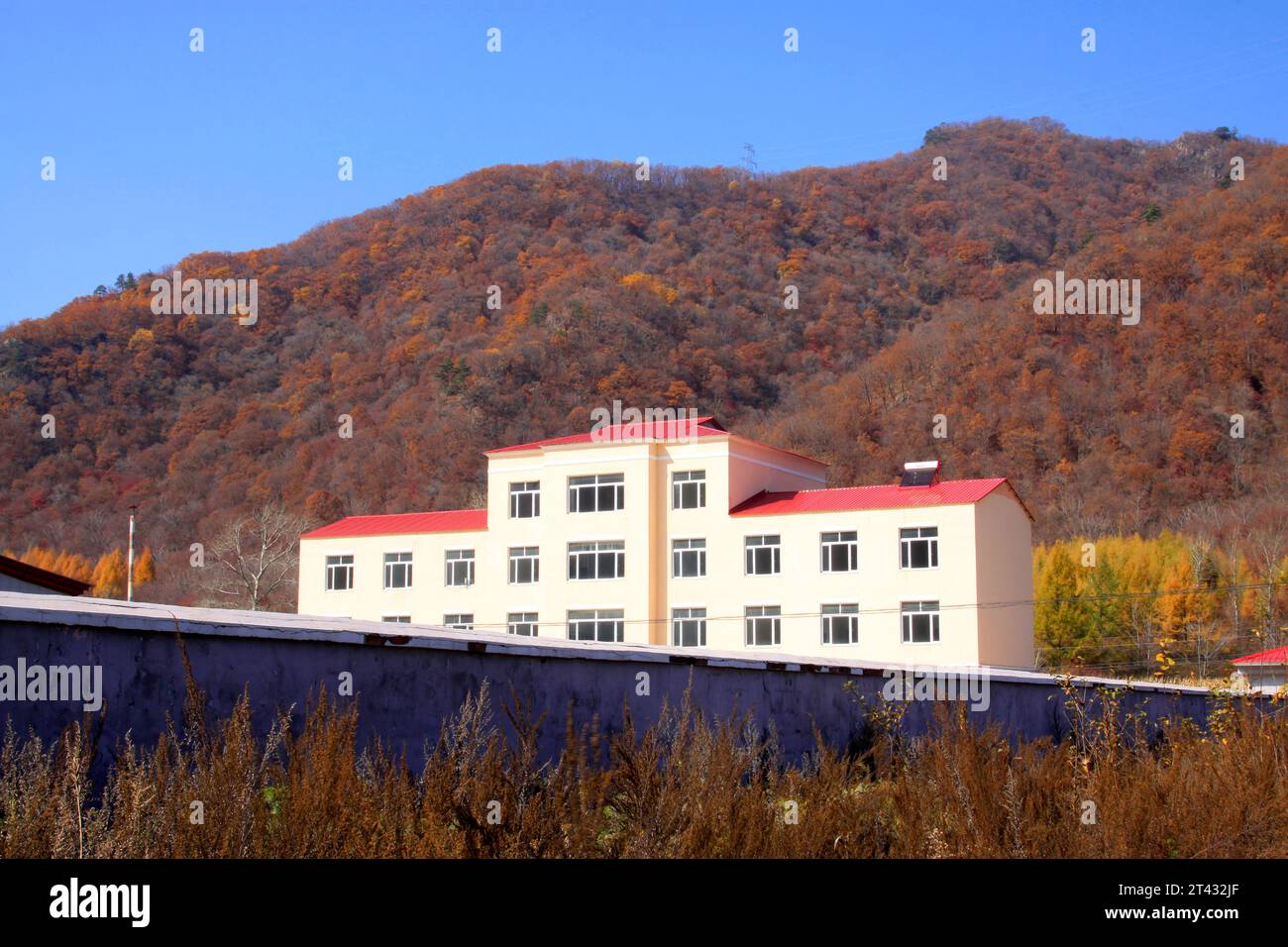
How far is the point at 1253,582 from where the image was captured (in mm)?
57500

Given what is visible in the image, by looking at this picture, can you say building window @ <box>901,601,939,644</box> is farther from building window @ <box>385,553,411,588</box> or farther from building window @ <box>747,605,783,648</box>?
building window @ <box>385,553,411,588</box>

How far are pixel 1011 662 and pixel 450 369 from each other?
176 feet

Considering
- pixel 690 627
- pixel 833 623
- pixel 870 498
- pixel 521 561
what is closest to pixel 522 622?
pixel 521 561

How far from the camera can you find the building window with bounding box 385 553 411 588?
47625mm

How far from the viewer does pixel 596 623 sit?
44250mm

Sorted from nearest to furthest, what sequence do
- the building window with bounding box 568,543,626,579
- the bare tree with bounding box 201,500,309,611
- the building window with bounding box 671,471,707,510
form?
the building window with bounding box 671,471,707,510
the building window with bounding box 568,543,626,579
the bare tree with bounding box 201,500,309,611

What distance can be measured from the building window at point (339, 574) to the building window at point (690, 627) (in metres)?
12.6

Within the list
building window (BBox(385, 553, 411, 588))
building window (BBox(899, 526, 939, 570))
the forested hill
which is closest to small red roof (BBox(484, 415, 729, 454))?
building window (BBox(385, 553, 411, 588))

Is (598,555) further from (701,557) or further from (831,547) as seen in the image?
(831,547)

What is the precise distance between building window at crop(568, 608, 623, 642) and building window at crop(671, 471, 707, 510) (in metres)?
4.13

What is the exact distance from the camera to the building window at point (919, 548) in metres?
40.0

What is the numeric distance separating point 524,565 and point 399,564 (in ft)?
16.5
